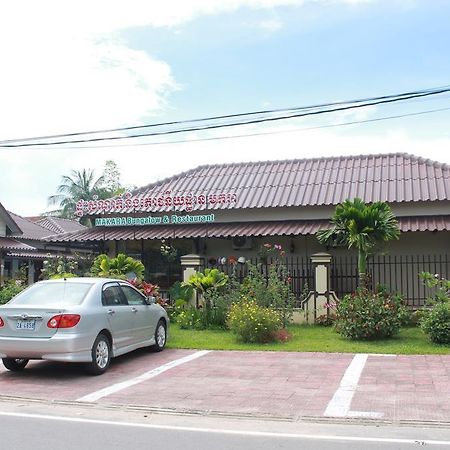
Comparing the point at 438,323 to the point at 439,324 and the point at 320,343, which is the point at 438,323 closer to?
the point at 439,324

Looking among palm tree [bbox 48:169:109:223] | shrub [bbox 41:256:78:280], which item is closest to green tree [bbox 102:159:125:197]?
palm tree [bbox 48:169:109:223]

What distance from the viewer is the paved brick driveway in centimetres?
723

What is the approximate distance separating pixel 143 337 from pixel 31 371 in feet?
7.05

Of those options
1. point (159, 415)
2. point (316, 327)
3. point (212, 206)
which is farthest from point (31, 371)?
point (212, 206)

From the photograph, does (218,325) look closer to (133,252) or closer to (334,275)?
(334,275)

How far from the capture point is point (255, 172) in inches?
851

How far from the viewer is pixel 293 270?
17.7m

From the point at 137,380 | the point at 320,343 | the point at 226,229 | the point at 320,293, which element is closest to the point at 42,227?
the point at 226,229

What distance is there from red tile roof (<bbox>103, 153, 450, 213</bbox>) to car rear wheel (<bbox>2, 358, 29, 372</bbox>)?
10.2m

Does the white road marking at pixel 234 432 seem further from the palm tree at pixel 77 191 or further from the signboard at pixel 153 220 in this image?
the palm tree at pixel 77 191

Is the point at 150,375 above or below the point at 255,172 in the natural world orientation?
below

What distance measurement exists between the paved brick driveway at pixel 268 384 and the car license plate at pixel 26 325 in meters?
0.84

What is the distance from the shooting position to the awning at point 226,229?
16.6m

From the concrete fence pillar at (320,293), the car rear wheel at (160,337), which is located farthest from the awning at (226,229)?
the car rear wheel at (160,337)
